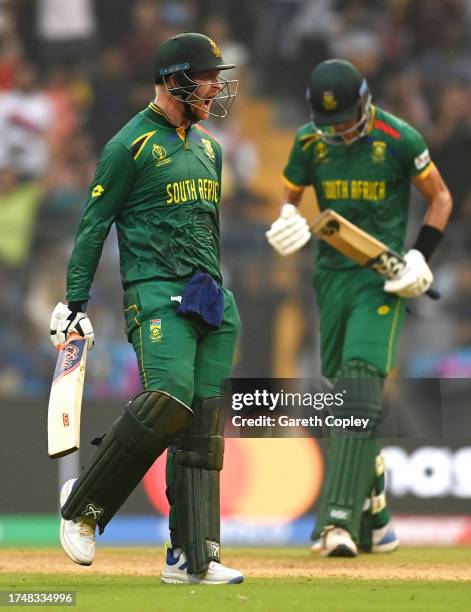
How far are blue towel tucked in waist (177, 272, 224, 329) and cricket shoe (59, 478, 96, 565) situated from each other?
2.80 ft

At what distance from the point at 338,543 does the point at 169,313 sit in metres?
2.02

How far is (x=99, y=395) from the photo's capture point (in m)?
10.9

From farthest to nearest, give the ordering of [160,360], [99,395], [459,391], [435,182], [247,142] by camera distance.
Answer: [247,142]
[99,395]
[459,391]
[435,182]
[160,360]

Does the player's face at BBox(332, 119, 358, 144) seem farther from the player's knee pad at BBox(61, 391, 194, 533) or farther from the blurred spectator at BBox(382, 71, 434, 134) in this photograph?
the blurred spectator at BBox(382, 71, 434, 134)

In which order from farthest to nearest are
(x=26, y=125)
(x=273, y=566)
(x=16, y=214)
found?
(x=26, y=125) → (x=16, y=214) → (x=273, y=566)

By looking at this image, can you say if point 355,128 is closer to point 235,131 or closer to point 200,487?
point 200,487

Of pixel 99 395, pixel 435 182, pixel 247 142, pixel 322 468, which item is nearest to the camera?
pixel 435 182

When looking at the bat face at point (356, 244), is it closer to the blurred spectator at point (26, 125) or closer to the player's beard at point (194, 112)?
the player's beard at point (194, 112)

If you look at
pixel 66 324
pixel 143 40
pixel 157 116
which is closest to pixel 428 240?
pixel 157 116

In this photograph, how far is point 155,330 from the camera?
5.04 m

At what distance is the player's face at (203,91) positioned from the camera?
523cm

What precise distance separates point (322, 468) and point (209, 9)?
5.72m

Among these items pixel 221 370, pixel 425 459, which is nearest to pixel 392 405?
pixel 425 459

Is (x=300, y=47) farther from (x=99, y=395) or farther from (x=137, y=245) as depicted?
(x=137, y=245)
